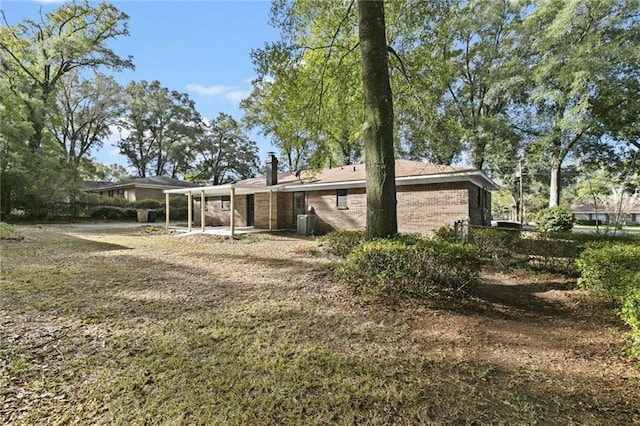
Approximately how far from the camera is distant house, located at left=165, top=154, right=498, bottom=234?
11.4 meters

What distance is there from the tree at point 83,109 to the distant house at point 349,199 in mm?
18397

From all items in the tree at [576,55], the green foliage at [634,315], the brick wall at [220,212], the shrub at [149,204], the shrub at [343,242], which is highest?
the tree at [576,55]

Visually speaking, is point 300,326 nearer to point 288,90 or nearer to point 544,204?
point 288,90

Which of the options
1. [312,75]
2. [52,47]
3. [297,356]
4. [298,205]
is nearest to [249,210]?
[298,205]

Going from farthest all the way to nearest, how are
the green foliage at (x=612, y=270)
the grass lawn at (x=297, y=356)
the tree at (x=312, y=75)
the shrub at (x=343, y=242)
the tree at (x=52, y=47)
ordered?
the tree at (x=52, y=47) < the tree at (x=312, y=75) < the shrub at (x=343, y=242) < the green foliage at (x=612, y=270) < the grass lawn at (x=297, y=356)

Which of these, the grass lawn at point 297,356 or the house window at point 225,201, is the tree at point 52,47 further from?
the grass lawn at point 297,356

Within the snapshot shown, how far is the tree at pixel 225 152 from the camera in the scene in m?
36.7

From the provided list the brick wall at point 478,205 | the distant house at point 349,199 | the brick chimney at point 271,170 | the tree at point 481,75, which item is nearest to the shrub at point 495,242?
the distant house at point 349,199

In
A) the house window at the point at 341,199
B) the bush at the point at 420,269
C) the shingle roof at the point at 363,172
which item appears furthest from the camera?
the house window at the point at 341,199

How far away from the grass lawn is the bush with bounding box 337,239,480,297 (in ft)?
1.05

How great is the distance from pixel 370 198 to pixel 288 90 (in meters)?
4.32

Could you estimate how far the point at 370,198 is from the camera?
582cm

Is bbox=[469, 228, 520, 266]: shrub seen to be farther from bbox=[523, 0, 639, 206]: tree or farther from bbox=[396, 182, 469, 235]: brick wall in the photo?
bbox=[523, 0, 639, 206]: tree

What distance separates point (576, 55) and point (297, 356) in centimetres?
1740
